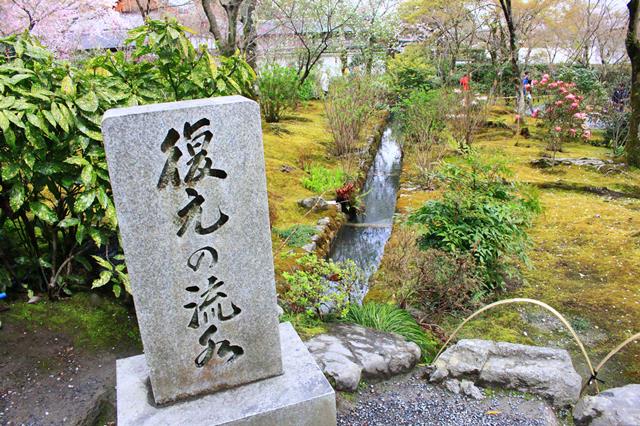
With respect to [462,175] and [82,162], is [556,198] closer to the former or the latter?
[462,175]

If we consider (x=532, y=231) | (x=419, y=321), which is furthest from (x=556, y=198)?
(x=419, y=321)

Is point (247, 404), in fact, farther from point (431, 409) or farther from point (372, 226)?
point (372, 226)

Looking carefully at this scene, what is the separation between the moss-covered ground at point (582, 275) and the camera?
372 cm

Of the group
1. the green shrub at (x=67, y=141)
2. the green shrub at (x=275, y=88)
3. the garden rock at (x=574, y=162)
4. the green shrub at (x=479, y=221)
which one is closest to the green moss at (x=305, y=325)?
the green shrub at (x=67, y=141)

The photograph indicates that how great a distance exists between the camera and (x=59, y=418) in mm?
2488

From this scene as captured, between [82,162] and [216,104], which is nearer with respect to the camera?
[216,104]

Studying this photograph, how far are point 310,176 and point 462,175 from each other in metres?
3.82

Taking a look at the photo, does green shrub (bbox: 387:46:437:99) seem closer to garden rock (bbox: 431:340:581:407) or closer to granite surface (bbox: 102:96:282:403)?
garden rock (bbox: 431:340:581:407)

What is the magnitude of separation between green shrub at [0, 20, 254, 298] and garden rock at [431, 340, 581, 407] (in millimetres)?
2163

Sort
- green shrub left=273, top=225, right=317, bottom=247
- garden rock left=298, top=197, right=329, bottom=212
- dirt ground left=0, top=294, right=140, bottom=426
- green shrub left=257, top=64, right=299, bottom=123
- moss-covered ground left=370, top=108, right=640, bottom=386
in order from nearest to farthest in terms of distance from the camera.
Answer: dirt ground left=0, top=294, right=140, bottom=426
moss-covered ground left=370, top=108, right=640, bottom=386
green shrub left=273, top=225, right=317, bottom=247
garden rock left=298, top=197, right=329, bottom=212
green shrub left=257, top=64, right=299, bottom=123

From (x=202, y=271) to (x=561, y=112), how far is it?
885 cm

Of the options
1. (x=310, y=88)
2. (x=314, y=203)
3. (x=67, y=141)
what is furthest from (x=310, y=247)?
(x=310, y=88)

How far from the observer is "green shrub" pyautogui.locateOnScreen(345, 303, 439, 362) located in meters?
3.52

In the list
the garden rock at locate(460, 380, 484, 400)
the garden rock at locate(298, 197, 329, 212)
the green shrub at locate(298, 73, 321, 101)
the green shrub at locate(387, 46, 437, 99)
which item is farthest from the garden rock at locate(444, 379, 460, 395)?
the green shrub at locate(298, 73, 321, 101)
